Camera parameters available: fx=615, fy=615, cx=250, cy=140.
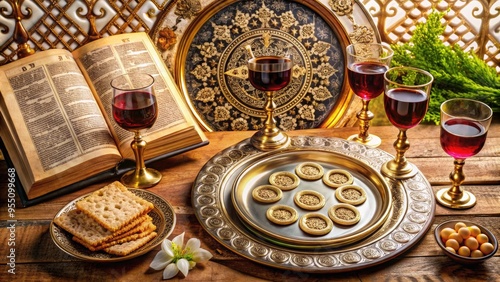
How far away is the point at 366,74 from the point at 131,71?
2.25 ft

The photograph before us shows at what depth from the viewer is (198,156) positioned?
5.97 ft

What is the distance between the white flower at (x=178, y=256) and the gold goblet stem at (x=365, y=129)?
698 millimetres

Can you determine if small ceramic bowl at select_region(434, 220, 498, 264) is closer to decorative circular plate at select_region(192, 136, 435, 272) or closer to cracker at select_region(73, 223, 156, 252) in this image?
decorative circular plate at select_region(192, 136, 435, 272)

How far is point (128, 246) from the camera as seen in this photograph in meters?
1.39

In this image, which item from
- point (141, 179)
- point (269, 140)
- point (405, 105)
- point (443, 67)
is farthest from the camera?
point (443, 67)

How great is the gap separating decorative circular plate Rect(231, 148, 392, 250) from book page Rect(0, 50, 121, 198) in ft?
1.25

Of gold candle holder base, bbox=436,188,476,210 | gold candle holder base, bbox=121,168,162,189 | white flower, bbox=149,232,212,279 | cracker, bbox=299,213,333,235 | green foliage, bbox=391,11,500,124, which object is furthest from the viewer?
green foliage, bbox=391,11,500,124

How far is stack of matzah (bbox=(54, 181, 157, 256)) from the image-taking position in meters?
1.38

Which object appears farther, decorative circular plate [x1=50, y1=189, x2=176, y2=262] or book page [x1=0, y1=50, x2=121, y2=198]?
book page [x1=0, y1=50, x2=121, y2=198]

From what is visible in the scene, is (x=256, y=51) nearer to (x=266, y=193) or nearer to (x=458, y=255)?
(x=266, y=193)

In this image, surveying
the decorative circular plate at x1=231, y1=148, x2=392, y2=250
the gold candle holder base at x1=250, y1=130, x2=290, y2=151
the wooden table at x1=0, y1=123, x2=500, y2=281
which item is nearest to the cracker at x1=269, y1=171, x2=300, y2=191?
the decorative circular plate at x1=231, y1=148, x2=392, y2=250

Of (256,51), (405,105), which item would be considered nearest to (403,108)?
(405,105)

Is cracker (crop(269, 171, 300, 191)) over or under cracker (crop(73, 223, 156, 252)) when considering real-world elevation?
under

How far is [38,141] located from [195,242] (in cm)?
56
